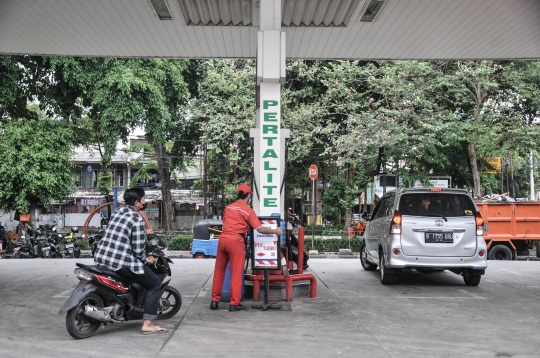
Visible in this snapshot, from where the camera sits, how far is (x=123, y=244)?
22.7 feet

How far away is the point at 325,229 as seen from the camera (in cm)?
3284

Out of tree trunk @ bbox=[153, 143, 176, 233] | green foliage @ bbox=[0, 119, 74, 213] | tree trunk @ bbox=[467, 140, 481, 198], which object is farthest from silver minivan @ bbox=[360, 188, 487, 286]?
tree trunk @ bbox=[153, 143, 176, 233]

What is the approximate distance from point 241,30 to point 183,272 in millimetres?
5094

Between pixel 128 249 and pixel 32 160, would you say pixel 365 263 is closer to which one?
pixel 128 249

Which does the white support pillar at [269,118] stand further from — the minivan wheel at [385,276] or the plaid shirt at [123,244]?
the plaid shirt at [123,244]

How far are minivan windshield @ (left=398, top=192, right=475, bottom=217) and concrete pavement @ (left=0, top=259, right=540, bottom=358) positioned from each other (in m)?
1.32

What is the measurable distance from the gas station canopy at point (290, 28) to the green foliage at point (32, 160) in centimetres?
1382

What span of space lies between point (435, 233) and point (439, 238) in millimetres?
104

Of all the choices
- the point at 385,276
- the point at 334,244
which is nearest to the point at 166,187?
the point at 334,244

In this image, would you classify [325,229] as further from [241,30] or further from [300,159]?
[241,30]

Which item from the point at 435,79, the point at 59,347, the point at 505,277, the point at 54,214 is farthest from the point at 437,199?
the point at 54,214

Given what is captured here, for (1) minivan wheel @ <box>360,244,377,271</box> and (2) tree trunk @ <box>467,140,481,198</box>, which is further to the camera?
(2) tree trunk @ <box>467,140,481,198</box>

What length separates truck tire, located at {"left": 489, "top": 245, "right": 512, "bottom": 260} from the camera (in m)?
21.4

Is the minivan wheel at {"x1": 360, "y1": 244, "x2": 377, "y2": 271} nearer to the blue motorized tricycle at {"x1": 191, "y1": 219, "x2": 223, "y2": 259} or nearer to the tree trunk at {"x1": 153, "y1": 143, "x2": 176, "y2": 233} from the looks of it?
the blue motorized tricycle at {"x1": 191, "y1": 219, "x2": 223, "y2": 259}
